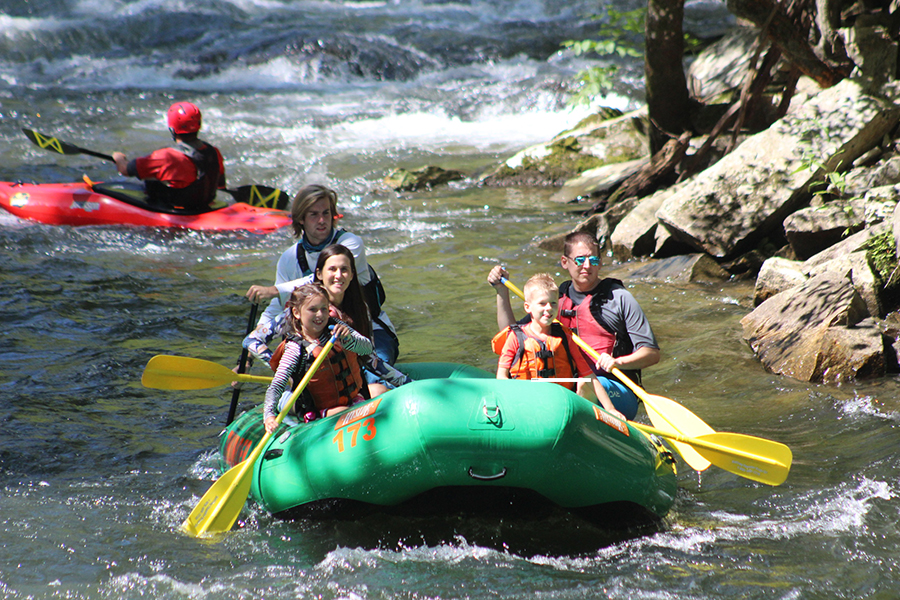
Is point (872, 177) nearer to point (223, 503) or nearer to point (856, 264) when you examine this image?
point (856, 264)

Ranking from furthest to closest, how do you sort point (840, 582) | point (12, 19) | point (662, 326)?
point (12, 19) → point (662, 326) → point (840, 582)

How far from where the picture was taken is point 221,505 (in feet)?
9.77

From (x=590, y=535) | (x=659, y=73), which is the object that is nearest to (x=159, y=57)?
(x=659, y=73)

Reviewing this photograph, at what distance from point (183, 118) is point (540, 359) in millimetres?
5021

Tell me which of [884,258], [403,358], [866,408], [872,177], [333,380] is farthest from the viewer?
[872,177]

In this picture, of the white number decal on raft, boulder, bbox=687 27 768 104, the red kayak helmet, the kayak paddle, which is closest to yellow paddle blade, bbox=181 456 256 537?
the white number decal on raft

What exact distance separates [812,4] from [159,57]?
13493mm

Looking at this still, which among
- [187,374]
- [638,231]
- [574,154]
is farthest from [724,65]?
[187,374]

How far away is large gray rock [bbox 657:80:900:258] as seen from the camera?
20.0 feet

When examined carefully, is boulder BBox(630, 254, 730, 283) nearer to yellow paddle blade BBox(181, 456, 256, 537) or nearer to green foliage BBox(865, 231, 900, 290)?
green foliage BBox(865, 231, 900, 290)

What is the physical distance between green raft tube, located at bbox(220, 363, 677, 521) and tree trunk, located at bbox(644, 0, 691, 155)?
17.8 ft

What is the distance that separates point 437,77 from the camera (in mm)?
15766

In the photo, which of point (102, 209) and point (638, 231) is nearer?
point (638, 231)

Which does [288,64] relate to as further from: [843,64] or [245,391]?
[245,391]
